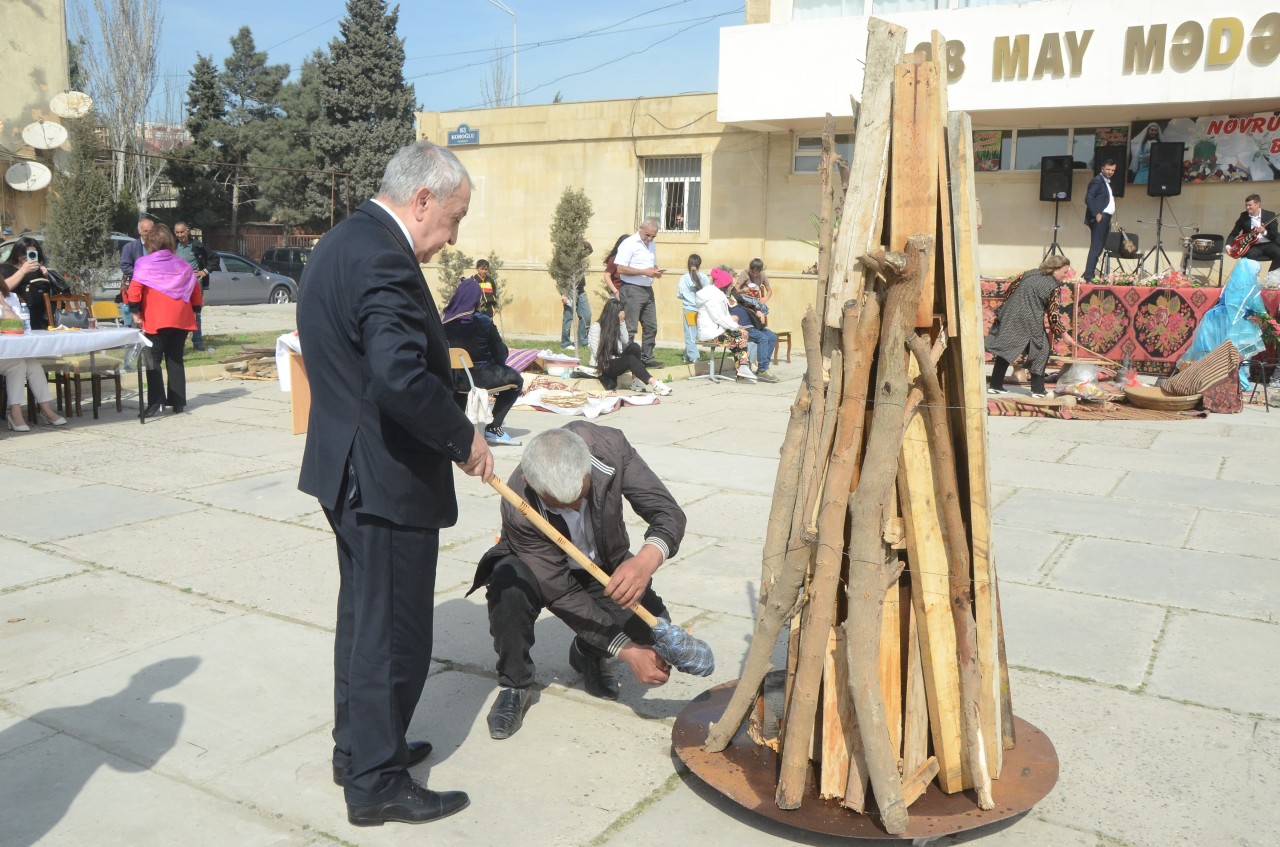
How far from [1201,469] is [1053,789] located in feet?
19.8

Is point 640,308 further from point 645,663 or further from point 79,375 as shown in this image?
point 645,663

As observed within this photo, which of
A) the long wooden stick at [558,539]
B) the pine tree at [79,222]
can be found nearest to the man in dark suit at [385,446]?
the long wooden stick at [558,539]

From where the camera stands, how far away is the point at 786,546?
3209 millimetres

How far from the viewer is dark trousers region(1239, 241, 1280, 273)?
14.7m

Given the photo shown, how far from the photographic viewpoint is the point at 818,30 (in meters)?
17.9

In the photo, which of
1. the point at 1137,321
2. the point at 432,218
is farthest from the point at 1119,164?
the point at 432,218

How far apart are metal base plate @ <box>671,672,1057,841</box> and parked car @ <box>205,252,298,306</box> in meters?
27.3

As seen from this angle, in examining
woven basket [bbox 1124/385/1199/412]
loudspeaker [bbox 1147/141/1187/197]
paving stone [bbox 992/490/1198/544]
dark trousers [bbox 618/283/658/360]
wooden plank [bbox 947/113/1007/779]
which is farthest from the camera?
loudspeaker [bbox 1147/141/1187/197]

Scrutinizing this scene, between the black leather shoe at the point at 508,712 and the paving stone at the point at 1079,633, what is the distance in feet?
6.73

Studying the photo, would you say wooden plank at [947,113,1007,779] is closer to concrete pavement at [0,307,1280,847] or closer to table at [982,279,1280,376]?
concrete pavement at [0,307,1280,847]

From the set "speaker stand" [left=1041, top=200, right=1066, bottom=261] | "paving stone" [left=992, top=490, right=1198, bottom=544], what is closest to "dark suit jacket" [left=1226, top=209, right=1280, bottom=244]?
"speaker stand" [left=1041, top=200, right=1066, bottom=261]

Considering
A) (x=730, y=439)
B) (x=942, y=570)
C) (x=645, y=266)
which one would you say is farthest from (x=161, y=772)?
(x=645, y=266)

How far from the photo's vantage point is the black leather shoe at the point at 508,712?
3.79 meters

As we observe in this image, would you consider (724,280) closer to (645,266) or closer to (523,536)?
(645,266)
